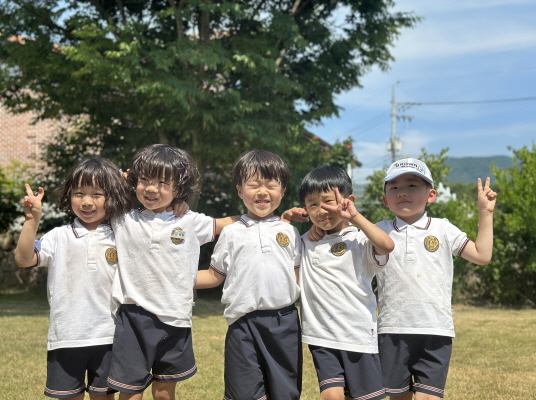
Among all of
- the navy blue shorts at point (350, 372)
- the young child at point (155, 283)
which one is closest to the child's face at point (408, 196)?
the navy blue shorts at point (350, 372)

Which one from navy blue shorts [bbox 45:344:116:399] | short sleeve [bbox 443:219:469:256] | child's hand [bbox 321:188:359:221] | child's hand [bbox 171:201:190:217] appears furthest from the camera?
short sleeve [bbox 443:219:469:256]

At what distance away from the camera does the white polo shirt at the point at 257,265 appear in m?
3.07

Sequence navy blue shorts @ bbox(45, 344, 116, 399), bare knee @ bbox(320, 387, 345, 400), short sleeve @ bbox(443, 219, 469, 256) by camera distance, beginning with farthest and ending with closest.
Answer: short sleeve @ bbox(443, 219, 469, 256), navy blue shorts @ bbox(45, 344, 116, 399), bare knee @ bbox(320, 387, 345, 400)

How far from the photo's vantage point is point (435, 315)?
3.23 metres

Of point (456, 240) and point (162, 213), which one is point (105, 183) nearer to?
point (162, 213)

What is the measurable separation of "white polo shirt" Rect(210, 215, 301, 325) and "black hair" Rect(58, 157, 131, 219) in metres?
0.54

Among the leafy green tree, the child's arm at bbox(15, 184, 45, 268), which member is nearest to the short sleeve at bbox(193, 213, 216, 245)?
the child's arm at bbox(15, 184, 45, 268)

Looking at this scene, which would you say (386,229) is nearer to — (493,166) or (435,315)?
(435,315)

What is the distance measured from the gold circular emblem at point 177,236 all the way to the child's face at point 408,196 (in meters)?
1.14

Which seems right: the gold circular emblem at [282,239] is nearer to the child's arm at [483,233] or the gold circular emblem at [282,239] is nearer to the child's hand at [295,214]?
the child's hand at [295,214]

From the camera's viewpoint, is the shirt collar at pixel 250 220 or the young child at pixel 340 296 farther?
the shirt collar at pixel 250 220

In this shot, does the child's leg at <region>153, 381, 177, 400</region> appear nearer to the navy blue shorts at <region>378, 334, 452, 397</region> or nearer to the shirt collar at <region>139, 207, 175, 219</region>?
the shirt collar at <region>139, 207, 175, 219</region>

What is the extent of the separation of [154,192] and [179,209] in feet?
0.56

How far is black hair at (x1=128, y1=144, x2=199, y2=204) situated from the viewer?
3.16 m
